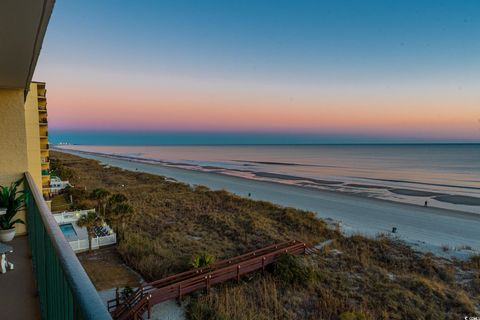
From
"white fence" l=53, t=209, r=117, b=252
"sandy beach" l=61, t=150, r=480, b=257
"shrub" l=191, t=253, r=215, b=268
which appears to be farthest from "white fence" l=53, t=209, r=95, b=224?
"sandy beach" l=61, t=150, r=480, b=257

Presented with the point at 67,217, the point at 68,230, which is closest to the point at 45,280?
the point at 68,230

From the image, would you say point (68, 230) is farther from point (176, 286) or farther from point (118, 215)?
point (176, 286)

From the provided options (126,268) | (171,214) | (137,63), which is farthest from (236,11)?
(126,268)

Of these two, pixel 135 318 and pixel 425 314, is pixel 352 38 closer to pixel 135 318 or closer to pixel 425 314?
pixel 425 314

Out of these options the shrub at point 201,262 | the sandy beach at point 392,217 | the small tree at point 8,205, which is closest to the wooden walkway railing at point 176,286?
the shrub at point 201,262

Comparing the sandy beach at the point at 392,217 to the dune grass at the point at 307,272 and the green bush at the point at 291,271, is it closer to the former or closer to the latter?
the dune grass at the point at 307,272

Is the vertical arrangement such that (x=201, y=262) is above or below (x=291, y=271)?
above
